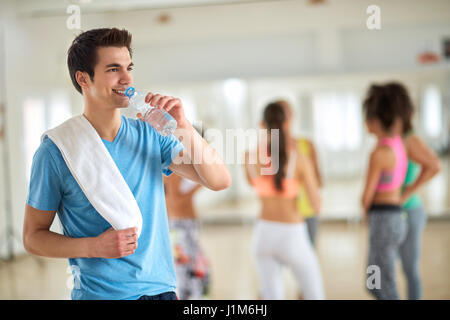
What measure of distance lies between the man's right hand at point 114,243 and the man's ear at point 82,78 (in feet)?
1.20

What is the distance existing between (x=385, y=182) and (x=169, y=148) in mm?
1317

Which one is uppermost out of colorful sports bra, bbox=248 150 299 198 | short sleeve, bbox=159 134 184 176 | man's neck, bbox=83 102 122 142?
man's neck, bbox=83 102 122 142

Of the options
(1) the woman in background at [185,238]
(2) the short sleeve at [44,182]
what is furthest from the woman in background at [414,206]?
(2) the short sleeve at [44,182]

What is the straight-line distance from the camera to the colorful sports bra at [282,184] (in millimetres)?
2217

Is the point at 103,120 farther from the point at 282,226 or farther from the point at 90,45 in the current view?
the point at 282,226

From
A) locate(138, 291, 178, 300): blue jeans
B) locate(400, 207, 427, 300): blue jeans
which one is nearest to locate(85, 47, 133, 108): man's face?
locate(138, 291, 178, 300): blue jeans

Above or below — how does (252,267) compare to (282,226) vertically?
below

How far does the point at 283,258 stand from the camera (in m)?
2.13

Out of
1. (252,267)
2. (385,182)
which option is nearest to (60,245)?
(385,182)

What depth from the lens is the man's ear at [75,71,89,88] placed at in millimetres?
1081

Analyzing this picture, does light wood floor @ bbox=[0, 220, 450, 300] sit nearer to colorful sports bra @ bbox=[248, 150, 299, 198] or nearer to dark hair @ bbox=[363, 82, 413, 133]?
colorful sports bra @ bbox=[248, 150, 299, 198]

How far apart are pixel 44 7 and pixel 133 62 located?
0.56 metres

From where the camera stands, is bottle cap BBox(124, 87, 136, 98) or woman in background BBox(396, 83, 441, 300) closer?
bottle cap BBox(124, 87, 136, 98)
